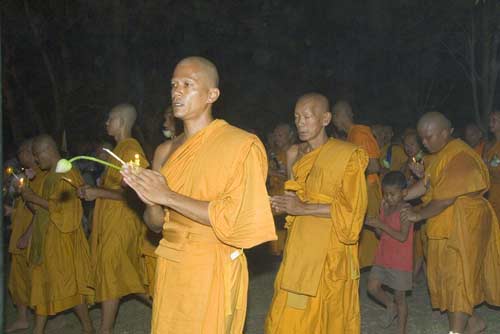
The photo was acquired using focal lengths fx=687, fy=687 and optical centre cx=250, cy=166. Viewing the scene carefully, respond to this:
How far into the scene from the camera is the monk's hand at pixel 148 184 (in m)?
3.54

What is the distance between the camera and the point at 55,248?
268 inches

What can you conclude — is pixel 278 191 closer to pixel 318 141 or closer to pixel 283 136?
pixel 283 136

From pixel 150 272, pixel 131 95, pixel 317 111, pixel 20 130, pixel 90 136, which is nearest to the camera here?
pixel 317 111

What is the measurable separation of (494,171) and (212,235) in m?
6.56

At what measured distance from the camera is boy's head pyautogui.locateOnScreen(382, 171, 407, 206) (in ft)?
22.9

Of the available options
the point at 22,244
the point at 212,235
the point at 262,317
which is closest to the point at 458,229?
the point at 262,317

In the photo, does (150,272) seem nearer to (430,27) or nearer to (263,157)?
(263,157)

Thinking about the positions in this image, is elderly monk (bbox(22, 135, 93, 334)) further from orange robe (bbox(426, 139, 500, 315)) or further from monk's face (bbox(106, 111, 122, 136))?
orange robe (bbox(426, 139, 500, 315))

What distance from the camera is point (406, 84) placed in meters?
28.0

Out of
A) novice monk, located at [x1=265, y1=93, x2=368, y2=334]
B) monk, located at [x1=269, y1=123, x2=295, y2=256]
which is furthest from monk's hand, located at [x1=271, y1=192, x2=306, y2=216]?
monk, located at [x1=269, y1=123, x2=295, y2=256]

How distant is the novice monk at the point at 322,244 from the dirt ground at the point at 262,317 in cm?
170

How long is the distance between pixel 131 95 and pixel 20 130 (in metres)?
2.91

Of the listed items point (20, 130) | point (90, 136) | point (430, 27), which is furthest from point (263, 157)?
point (430, 27)

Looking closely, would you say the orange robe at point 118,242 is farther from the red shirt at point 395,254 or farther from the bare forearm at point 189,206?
the bare forearm at point 189,206
